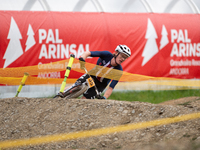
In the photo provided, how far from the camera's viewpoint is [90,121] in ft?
16.0

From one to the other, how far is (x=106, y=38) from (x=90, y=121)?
17.9 feet

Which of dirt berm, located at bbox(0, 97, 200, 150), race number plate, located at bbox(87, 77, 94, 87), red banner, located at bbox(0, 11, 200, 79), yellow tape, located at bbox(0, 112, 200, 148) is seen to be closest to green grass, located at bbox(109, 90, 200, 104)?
red banner, located at bbox(0, 11, 200, 79)

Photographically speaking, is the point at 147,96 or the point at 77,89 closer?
the point at 77,89

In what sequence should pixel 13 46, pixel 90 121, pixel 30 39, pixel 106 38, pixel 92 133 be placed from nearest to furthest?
pixel 92 133
pixel 90 121
pixel 13 46
pixel 30 39
pixel 106 38

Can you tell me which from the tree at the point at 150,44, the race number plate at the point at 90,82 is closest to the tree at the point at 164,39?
the tree at the point at 150,44

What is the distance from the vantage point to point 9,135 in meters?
4.70

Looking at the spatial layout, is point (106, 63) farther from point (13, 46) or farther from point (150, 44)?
point (150, 44)

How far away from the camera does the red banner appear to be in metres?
9.16

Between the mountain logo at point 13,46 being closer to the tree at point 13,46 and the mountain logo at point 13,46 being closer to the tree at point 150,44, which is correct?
the tree at point 13,46

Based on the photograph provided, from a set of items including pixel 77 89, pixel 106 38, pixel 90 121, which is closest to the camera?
pixel 90 121

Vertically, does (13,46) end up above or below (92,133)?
above

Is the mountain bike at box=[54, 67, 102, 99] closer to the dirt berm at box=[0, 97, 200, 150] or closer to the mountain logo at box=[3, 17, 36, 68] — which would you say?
the dirt berm at box=[0, 97, 200, 150]

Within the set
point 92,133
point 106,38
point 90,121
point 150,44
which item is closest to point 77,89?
point 90,121

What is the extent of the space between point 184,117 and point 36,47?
231 inches
